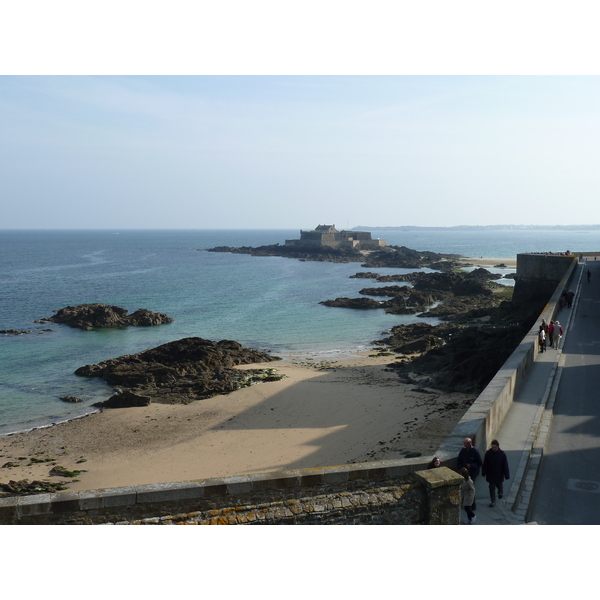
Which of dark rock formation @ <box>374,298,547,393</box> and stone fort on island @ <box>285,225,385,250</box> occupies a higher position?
stone fort on island @ <box>285,225,385,250</box>

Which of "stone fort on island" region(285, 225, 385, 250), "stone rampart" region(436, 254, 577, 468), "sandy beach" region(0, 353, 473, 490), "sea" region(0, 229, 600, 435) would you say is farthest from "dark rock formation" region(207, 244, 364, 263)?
"stone rampart" region(436, 254, 577, 468)

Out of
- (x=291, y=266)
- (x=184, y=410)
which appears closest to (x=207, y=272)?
(x=291, y=266)

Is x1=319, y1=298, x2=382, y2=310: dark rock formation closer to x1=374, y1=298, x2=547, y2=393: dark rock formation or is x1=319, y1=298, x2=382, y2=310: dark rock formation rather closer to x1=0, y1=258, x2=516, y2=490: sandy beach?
x1=374, y1=298, x2=547, y2=393: dark rock formation

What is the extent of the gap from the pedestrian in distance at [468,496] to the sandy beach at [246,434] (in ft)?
23.1

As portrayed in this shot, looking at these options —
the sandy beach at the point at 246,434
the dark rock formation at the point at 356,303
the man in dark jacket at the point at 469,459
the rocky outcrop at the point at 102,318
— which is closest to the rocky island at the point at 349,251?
the dark rock formation at the point at 356,303

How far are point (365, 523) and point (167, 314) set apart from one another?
39299 millimetres

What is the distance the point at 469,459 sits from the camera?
7371 millimetres

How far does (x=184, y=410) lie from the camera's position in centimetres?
2034

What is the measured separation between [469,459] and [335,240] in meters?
109

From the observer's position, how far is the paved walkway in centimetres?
715

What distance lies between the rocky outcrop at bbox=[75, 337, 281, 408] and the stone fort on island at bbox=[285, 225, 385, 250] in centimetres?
8596

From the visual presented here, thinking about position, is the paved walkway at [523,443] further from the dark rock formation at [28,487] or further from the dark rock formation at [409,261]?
the dark rock formation at [409,261]

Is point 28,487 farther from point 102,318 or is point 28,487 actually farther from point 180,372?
point 102,318

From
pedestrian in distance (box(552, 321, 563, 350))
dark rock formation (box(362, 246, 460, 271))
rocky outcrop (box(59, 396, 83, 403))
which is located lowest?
rocky outcrop (box(59, 396, 83, 403))
